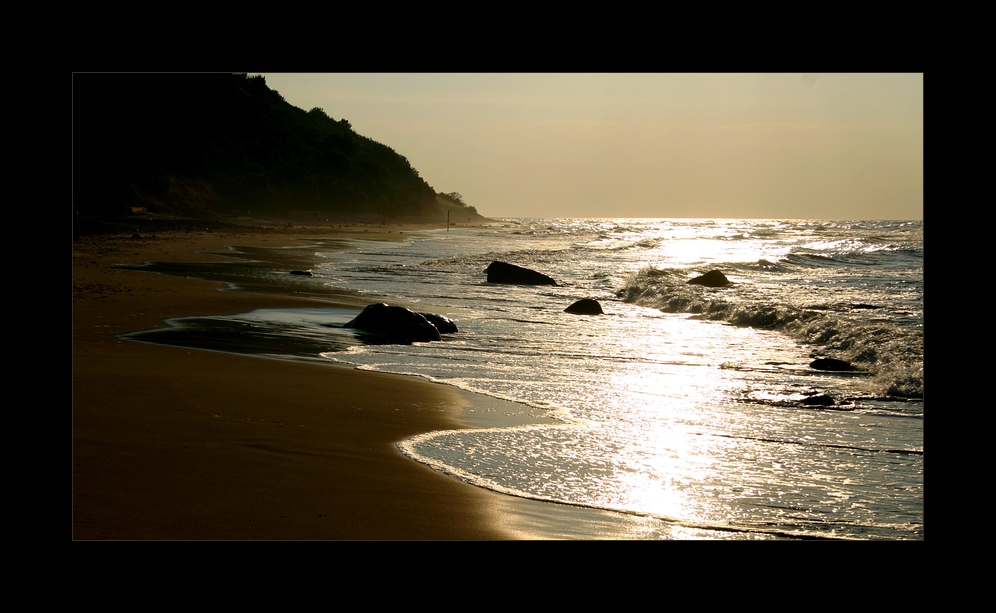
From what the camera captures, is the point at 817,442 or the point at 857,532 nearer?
the point at 857,532

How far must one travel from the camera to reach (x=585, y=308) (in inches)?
583

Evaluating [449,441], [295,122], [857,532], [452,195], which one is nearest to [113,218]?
[449,441]

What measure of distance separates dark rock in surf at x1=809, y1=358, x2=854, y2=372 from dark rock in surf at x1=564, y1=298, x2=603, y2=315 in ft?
18.4

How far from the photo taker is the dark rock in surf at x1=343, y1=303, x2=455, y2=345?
10430 mm

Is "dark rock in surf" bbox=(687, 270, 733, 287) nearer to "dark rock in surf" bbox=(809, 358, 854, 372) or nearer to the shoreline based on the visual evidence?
"dark rock in surf" bbox=(809, 358, 854, 372)

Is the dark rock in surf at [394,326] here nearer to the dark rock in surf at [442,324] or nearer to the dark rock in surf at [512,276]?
the dark rock in surf at [442,324]

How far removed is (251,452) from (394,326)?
5901 mm

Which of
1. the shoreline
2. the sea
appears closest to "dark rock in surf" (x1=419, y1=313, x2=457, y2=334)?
the sea

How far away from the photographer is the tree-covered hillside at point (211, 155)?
60.0 metres
